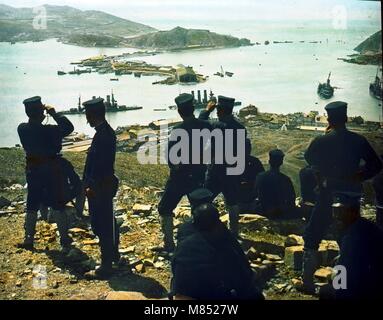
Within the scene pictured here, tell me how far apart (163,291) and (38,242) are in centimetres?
186

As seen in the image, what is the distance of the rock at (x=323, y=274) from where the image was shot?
422 centimetres

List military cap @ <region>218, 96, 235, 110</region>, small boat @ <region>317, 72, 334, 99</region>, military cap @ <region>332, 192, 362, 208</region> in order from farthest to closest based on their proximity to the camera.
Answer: small boat @ <region>317, 72, 334, 99</region> → military cap @ <region>218, 96, 235, 110</region> → military cap @ <region>332, 192, 362, 208</region>

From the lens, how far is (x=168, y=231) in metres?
4.88

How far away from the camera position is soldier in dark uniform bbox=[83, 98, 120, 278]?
4273mm

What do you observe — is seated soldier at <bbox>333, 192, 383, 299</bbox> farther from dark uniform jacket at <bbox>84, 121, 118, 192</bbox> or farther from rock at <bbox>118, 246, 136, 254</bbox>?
rock at <bbox>118, 246, 136, 254</bbox>

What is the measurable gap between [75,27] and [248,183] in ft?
30.3

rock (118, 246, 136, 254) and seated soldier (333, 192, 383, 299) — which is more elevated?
seated soldier (333, 192, 383, 299)

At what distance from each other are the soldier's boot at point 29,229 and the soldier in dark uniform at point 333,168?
115 inches

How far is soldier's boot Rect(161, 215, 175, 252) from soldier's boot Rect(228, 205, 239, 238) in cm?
70

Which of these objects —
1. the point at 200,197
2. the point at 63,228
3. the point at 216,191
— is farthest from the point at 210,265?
the point at 63,228

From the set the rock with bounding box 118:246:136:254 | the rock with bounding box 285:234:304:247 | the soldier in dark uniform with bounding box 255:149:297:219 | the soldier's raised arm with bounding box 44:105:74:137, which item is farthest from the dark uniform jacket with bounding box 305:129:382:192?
the soldier's raised arm with bounding box 44:105:74:137

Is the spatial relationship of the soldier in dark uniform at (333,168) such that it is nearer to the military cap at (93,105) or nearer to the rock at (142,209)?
the military cap at (93,105)

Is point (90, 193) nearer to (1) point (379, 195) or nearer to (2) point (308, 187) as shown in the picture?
(2) point (308, 187)

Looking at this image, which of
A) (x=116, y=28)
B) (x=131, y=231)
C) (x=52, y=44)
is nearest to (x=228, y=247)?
(x=131, y=231)
